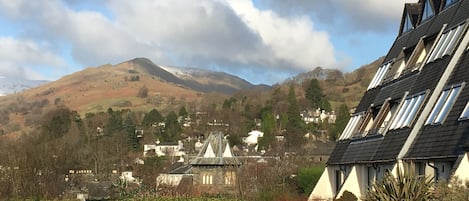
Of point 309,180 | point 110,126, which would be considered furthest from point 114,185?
point 110,126

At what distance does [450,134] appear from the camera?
1958 cm

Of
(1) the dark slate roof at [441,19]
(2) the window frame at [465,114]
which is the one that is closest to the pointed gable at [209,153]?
(1) the dark slate roof at [441,19]

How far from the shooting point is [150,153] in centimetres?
12469

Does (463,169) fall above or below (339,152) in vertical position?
below

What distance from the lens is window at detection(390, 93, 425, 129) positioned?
78.0 ft

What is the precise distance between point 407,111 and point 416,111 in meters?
1.52

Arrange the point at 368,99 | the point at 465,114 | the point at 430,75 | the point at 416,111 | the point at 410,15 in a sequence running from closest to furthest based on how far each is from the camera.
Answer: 1. the point at 465,114
2. the point at 416,111
3. the point at 430,75
4. the point at 410,15
5. the point at 368,99

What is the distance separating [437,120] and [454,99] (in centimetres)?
98

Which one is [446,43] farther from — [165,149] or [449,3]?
[165,149]

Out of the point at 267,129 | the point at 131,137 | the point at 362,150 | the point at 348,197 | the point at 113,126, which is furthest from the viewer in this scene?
the point at 113,126

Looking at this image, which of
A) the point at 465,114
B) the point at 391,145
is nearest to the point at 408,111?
the point at 391,145

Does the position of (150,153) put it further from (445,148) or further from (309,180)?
(445,148)

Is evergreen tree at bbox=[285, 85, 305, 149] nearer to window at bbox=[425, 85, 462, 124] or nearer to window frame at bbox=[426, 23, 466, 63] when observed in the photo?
window frame at bbox=[426, 23, 466, 63]

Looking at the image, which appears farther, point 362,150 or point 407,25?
point 407,25
